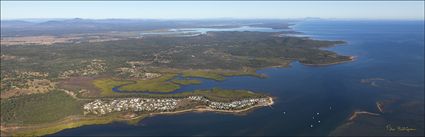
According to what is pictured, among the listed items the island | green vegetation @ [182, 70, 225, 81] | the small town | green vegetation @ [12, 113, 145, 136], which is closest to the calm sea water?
green vegetation @ [12, 113, 145, 136]

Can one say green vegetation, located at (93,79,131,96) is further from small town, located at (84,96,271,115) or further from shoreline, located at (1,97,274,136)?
shoreline, located at (1,97,274,136)

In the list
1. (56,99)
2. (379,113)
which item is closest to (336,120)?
(379,113)

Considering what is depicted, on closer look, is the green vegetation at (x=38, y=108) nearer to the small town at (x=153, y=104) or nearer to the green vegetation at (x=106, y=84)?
the small town at (x=153, y=104)

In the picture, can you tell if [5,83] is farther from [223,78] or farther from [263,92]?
[263,92]

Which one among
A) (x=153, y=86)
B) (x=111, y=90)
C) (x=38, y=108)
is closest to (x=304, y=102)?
(x=153, y=86)

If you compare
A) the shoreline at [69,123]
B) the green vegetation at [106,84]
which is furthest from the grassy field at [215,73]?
the shoreline at [69,123]

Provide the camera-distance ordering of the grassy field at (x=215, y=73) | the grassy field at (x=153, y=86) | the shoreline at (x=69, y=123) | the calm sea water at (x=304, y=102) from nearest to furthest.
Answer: the shoreline at (x=69, y=123) < the calm sea water at (x=304, y=102) < the grassy field at (x=153, y=86) < the grassy field at (x=215, y=73)
